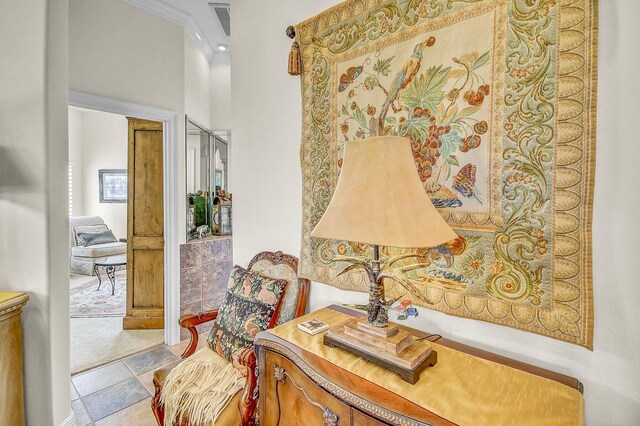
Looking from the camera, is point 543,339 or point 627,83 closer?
point 627,83

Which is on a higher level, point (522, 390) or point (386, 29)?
point (386, 29)

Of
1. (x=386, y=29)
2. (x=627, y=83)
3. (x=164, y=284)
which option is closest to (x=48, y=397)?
(x=164, y=284)

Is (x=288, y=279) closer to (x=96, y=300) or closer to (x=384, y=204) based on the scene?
(x=384, y=204)

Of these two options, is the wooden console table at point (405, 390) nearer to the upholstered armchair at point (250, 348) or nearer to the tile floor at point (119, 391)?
the upholstered armchair at point (250, 348)

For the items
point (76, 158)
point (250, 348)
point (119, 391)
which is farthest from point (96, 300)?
point (250, 348)

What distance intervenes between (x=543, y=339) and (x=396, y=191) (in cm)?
73

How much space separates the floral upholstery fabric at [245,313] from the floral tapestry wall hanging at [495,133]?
0.44 m

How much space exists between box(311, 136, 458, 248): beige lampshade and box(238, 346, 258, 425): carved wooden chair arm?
2.20 feet

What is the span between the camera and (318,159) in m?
1.63

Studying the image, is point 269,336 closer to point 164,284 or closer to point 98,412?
point 98,412

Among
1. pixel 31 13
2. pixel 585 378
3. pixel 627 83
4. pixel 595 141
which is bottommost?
pixel 585 378

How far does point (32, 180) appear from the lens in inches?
64.5

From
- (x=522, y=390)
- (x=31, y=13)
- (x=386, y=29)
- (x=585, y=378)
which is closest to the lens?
(x=522, y=390)

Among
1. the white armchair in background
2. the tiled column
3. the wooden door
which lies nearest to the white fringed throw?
the tiled column
